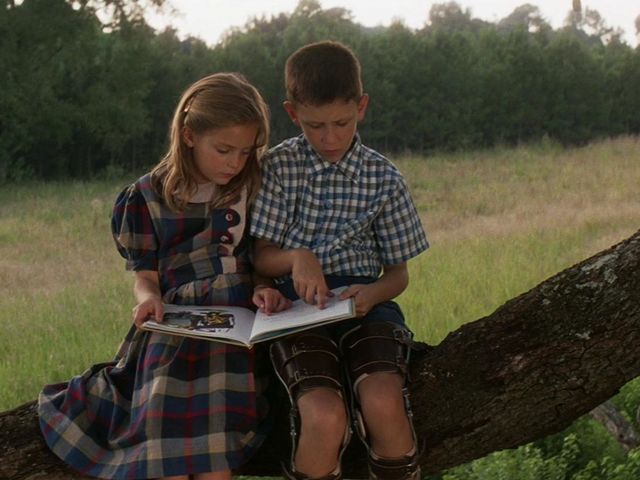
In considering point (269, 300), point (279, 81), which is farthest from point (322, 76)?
point (279, 81)

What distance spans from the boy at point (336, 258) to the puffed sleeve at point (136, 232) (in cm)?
29

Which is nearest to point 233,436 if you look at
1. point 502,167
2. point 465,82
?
point 502,167

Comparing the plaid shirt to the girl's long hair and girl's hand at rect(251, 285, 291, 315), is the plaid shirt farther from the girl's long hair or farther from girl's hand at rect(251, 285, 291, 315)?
girl's hand at rect(251, 285, 291, 315)

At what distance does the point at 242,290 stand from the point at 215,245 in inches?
5.7

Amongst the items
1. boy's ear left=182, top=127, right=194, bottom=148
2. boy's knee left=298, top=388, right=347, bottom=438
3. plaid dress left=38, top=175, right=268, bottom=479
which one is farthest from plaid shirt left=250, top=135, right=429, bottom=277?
boy's knee left=298, top=388, right=347, bottom=438

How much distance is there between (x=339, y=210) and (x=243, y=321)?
1.48 ft

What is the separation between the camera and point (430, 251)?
32.2 feet

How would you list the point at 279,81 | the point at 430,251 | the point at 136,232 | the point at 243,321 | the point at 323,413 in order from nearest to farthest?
→ the point at 323,413 < the point at 243,321 < the point at 136,232 < the point at 430,251 < the point at 279,81

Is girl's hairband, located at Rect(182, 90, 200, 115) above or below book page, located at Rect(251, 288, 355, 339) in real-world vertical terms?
above

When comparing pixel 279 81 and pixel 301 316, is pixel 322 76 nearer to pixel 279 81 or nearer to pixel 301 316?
pixel 301 316

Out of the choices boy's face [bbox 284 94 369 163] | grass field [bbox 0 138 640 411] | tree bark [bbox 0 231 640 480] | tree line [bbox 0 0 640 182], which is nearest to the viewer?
tree bark [bbox 0 231 640 480]

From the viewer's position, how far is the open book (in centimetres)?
242

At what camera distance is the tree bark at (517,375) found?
8.16 feet

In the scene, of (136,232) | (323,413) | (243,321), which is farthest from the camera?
(136,232)
